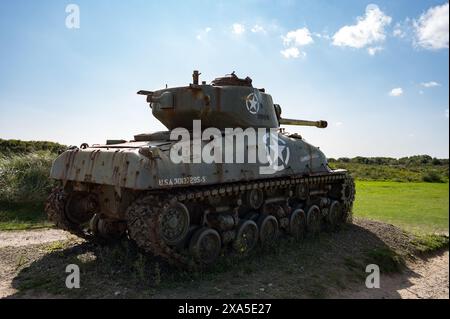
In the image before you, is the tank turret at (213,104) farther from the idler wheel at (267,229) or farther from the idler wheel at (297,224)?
the idler wheel at (297,224)

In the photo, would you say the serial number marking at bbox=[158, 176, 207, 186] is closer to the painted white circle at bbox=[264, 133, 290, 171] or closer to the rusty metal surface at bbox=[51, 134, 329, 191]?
the rusty metal surface at bbox=[51, 134, 329, 191]

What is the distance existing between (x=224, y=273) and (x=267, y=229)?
222 cm

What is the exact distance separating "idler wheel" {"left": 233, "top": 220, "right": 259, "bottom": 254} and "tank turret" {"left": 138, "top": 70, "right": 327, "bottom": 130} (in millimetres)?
2266

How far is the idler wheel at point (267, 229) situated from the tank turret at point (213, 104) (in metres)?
2.17

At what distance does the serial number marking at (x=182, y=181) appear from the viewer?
22.6ft

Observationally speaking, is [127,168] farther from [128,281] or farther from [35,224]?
[35,224]

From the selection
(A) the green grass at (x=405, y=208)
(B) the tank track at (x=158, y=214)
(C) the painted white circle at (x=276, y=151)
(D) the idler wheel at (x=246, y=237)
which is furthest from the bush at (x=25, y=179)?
(A) the green grass at (x=405, y=208)

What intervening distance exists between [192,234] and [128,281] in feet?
4.73

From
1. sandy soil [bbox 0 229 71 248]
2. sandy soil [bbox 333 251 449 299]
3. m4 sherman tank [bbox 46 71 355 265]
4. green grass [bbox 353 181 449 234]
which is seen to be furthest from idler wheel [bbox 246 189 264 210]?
sandy soil [bbox 0 229 71 248]

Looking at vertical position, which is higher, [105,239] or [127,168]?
[127,168]

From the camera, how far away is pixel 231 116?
9.35 m

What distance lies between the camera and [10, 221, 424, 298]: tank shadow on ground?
677 cm

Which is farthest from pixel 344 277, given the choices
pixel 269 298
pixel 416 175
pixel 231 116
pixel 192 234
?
pixel 416 175
